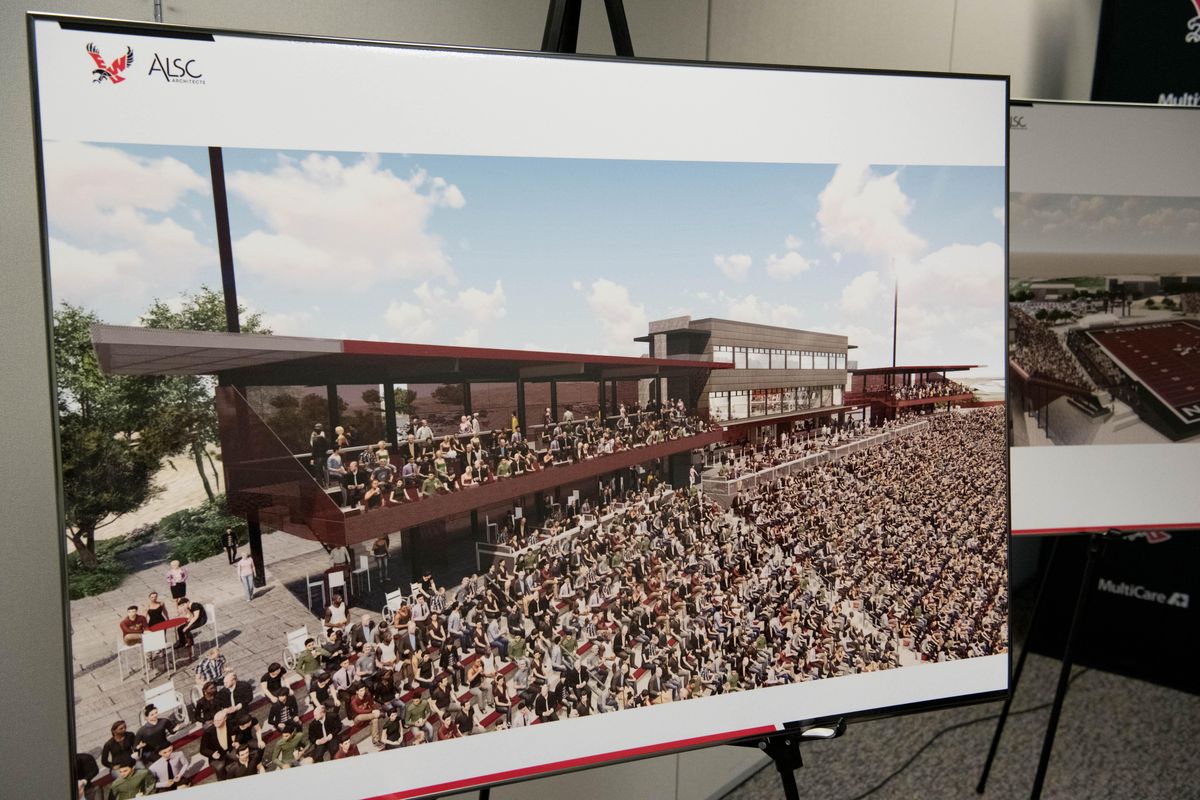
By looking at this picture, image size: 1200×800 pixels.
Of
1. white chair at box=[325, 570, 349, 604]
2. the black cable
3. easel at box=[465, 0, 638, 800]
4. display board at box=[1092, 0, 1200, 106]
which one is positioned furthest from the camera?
display board at box=[1092, 0, 1200, 106]

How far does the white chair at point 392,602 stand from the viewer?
803mm

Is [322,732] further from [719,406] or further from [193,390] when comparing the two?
[719,406]

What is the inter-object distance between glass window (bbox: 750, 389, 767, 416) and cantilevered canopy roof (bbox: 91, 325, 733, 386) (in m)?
0.15

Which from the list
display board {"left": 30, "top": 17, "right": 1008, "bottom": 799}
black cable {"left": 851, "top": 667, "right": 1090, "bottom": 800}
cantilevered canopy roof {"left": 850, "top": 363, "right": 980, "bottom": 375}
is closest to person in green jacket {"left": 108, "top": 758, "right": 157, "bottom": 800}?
display board {"left": 30, "top": 17, "right": 1008, "bottom": 799}

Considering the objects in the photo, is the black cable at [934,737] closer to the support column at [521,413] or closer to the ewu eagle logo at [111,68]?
the support column at [521,413]

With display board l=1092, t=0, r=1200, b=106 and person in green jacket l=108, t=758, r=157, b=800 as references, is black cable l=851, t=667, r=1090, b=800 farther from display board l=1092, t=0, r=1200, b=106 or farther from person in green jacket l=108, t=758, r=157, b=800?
display board l=1092, t=0, r=1200, b=106

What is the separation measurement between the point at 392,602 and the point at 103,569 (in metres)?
0.31

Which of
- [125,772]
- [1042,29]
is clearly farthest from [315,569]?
[1042,29]

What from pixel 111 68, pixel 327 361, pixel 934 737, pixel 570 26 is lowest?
pixel 934 737

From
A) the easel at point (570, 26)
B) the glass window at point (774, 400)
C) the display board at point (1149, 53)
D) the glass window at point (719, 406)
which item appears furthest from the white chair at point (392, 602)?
the display board at point (1149, 53)

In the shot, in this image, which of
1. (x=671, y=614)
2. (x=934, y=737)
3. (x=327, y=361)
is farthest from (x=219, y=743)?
(x=934, y=737)

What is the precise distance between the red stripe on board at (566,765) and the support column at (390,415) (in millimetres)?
446

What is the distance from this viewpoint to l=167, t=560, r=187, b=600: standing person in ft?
2.39

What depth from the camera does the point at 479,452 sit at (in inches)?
33.4
